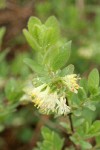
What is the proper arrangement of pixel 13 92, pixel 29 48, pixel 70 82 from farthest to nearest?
pixel 29 48 → pixel 13 92 → pixel 70 82

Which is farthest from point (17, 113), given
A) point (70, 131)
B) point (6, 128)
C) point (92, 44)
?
point (70, 131)

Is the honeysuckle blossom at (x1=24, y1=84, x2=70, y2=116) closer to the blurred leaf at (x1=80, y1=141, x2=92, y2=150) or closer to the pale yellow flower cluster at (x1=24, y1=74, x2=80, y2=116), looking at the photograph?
the pale yellow flower cluster at (x1=24, y1=74, x2=80, y2=116)

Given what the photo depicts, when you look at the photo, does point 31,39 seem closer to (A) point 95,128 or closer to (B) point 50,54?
(B) point 50,54

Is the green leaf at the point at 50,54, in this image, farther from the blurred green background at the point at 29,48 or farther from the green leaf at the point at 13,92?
the blurred green background at the point at 29,48

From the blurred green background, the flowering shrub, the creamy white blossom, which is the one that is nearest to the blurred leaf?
the flowering shrub

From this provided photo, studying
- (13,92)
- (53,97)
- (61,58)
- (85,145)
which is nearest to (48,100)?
(53,97)

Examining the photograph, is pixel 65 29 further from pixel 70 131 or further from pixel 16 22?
pixel 70 131
